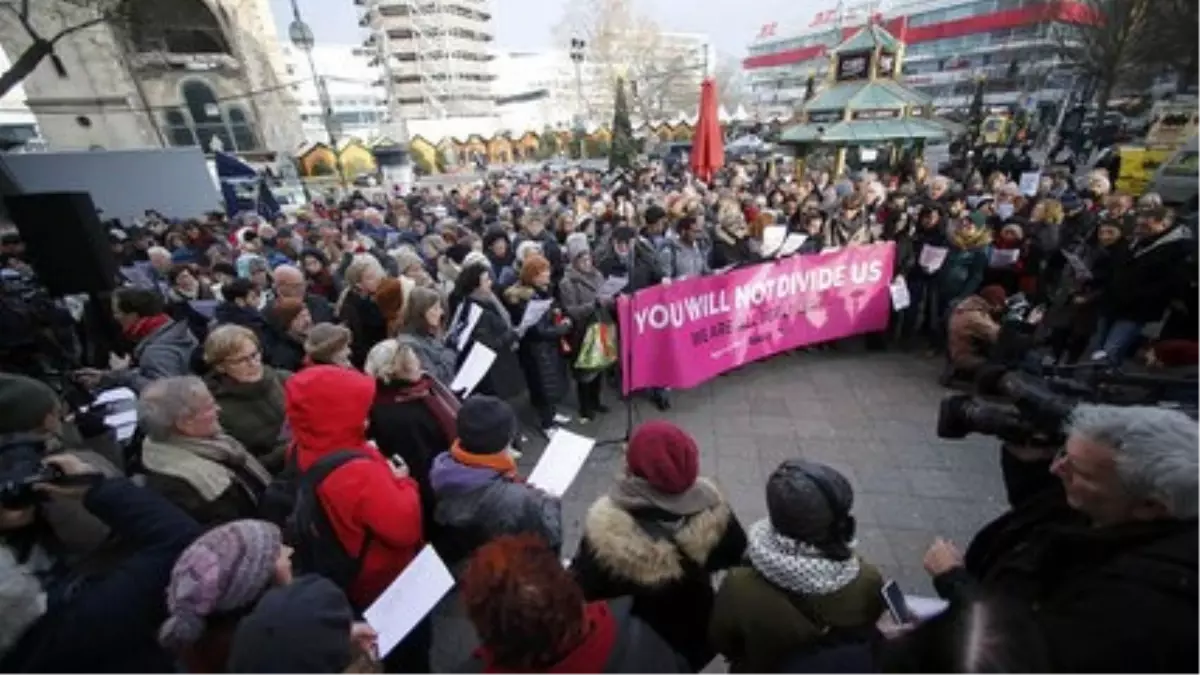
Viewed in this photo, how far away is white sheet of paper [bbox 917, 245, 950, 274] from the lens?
620cm

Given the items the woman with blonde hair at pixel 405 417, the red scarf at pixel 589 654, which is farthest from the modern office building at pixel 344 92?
the red scarf at pixel 589 654

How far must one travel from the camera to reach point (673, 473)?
1944 mm

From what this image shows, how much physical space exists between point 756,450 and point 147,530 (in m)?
4.21

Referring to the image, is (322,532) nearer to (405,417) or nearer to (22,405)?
(405,417)

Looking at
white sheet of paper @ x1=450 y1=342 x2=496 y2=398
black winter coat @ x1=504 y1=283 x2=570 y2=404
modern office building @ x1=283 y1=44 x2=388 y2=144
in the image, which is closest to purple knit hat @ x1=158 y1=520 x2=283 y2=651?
white sheet of paper @ x1=450 y1=342 x2=496 y2=398

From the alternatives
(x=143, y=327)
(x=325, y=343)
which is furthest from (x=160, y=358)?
(x=325, y=343)

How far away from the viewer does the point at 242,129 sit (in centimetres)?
3553

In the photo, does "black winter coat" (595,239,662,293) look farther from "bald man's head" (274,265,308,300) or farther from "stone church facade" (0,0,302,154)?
"stone church facade" (0,0,302,154)

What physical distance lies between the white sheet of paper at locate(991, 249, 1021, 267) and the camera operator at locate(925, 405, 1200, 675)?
17.4 ft

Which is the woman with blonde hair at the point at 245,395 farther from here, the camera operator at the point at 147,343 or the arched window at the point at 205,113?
the arched window at the point at 205,113

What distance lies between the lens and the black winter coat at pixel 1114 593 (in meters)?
1.17

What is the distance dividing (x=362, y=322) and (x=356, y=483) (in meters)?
2.76

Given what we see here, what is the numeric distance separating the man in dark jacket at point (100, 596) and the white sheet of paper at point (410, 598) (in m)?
0.60

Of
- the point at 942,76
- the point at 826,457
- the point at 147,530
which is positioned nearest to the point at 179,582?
the point at 147,530
